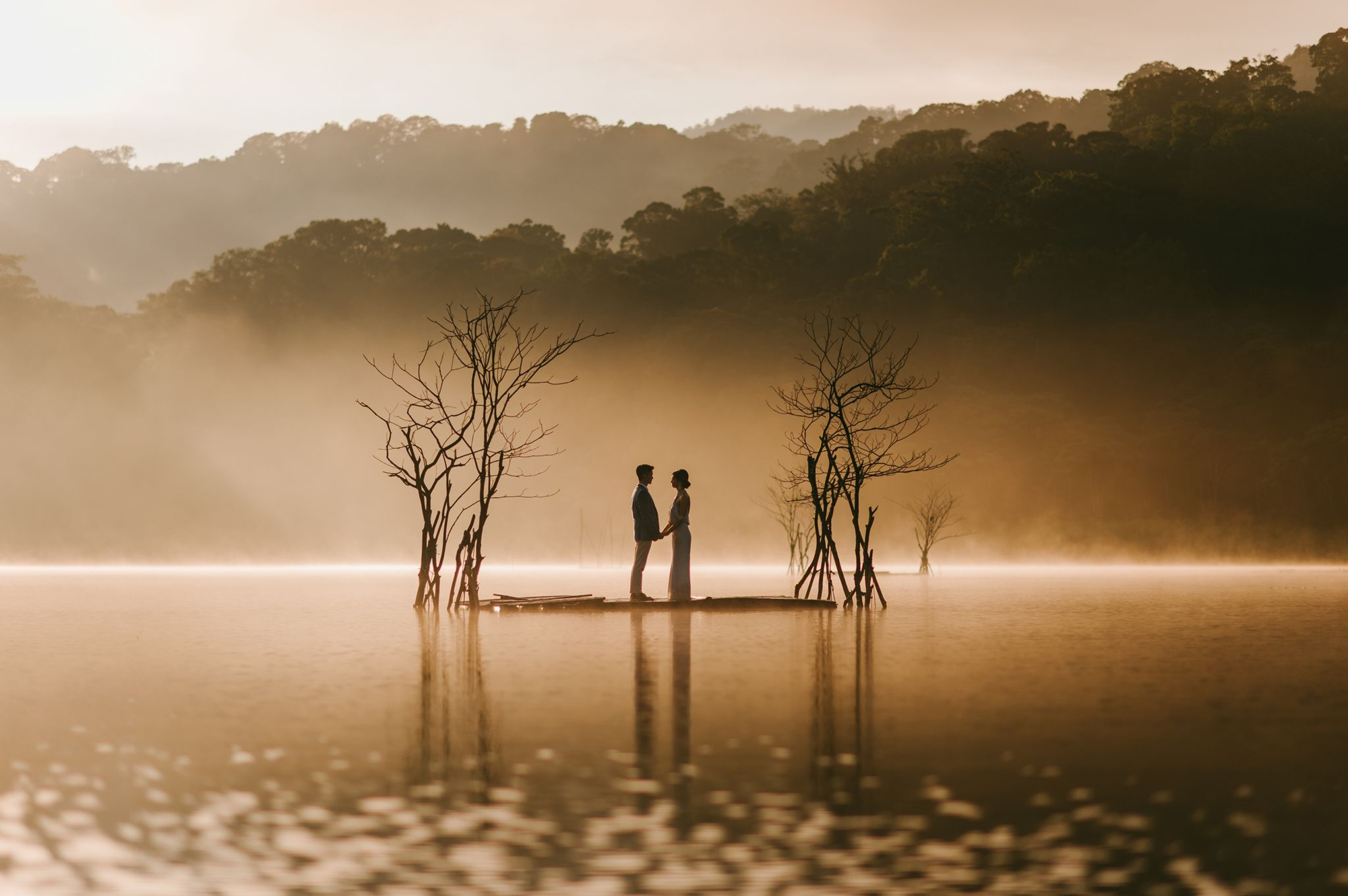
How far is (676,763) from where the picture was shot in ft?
21.8

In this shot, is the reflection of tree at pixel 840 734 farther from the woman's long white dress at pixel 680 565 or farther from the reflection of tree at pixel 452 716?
the woman's long white dress at pixel 680 565

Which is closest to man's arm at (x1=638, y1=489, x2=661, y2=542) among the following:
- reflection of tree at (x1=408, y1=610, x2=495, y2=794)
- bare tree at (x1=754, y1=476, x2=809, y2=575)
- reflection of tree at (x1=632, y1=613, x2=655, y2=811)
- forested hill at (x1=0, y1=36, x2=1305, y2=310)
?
reflection of tree at (x1=632, y1=613, x2=655, y2=811)

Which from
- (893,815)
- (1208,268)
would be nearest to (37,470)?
(1208,268)

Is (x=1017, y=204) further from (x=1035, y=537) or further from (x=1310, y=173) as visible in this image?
(x=1035, y=537)

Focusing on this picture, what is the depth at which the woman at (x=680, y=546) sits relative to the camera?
17391 millimetres

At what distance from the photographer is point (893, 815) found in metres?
5.46

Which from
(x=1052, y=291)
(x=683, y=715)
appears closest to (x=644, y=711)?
(x=683, y=715)

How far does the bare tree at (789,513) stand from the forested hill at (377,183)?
52499 mm

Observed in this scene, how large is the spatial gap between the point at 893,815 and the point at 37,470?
218 ft

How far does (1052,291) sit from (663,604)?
41.2 meters

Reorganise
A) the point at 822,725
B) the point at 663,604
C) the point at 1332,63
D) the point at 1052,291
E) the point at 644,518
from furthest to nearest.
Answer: the point at 1332,63, the point at 1052,291, the point at 663,604, the point at 644,518, the point at 822,725

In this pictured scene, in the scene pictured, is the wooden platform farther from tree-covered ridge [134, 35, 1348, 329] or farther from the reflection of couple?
tree-covered ridge [134, 35, 1348, 329]

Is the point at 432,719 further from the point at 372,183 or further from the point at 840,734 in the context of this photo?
the point at 372,183

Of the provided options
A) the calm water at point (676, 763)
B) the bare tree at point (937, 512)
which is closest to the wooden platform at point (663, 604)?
the calm water at point (676, 763)
